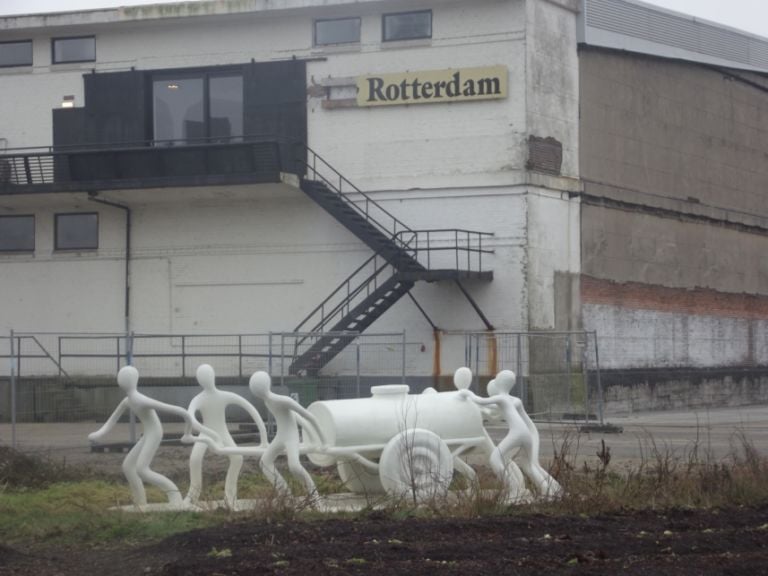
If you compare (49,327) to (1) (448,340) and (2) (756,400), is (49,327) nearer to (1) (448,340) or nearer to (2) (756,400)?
(1) (448,340)

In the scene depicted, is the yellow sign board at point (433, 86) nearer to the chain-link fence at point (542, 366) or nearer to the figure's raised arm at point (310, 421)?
the chain-link fence at point (542, 366)

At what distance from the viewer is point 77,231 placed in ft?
122

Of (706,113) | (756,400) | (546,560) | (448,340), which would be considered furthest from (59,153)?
(546,560)

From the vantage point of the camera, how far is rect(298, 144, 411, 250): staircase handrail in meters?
33.9

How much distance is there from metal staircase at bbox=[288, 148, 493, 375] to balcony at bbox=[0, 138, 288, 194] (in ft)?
4.70

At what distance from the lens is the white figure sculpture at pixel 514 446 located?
43.0 ft

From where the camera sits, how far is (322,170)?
114 feet

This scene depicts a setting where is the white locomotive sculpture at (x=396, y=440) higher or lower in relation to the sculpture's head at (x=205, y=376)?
lower

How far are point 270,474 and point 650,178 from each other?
25787 millimetres

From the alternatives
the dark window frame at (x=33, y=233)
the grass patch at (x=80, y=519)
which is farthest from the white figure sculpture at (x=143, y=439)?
the dark window frame at (x=33, y=233)

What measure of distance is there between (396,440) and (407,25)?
22400mm

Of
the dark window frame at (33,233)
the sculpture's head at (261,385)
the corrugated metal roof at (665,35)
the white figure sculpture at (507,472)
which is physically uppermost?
the corrugated metal roof at (665,35)

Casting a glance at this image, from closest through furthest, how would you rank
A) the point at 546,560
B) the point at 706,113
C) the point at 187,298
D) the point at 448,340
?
the point at 546,560 < the point at 448,340 < the point at 187,298 < the point at 706,113

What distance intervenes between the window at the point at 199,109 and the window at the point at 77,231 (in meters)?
3.12
